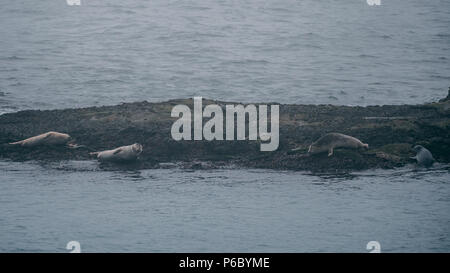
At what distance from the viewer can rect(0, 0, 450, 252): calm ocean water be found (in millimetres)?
16391

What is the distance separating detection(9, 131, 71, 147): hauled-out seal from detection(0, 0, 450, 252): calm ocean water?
101 centimetres

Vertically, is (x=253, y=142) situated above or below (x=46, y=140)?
below

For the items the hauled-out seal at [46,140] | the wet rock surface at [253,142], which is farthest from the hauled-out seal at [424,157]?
the hauled-out seal at [46,140]

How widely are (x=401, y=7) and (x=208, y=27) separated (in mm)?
16388

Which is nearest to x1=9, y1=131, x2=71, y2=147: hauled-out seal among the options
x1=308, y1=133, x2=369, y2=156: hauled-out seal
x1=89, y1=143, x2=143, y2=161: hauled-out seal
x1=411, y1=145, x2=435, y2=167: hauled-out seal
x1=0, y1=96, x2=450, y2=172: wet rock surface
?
x1=0, y1=96, x2=450, y2=172: wet rock surface

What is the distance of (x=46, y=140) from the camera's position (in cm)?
2148

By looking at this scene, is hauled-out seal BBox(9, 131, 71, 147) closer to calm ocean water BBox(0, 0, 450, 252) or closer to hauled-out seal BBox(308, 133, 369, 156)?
calm ocean water BBox(0, 0, 450, 252)

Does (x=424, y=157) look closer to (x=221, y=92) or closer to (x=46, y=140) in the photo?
(x=46, y=140)

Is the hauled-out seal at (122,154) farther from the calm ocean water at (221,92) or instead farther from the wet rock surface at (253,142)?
the calm ocean water at (221,92)

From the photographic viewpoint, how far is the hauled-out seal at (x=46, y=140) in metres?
21.5

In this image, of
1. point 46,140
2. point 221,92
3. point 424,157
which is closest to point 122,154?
point 46,140

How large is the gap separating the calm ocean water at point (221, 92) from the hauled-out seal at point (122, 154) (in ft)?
1.12

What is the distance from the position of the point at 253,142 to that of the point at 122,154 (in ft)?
11.9

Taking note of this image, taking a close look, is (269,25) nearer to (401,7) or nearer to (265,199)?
(401,7)
